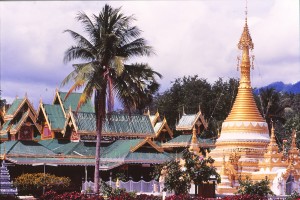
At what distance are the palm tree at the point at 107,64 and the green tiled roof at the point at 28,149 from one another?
13.2 metres

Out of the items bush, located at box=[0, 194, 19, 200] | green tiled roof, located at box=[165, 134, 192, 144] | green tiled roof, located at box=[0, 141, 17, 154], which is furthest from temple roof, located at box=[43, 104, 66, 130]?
bush, located at box=[0, 194, 19, 200]

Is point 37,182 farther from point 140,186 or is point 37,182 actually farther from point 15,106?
point 15,106

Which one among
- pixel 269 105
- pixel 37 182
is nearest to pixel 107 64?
pixel 37 182

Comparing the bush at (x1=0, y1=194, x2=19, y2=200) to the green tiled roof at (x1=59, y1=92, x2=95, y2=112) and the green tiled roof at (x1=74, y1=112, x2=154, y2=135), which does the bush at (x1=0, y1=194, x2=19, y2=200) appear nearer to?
the green tiled roof at (x1=74, y1=112, x2=154, y2=135)

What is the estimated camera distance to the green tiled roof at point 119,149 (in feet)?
131

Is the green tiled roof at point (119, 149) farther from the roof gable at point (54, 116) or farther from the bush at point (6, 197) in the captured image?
the bush at point (6, 197)

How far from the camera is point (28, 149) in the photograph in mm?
40594

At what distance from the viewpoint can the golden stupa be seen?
3256 cm

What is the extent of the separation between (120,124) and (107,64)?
17.4 m

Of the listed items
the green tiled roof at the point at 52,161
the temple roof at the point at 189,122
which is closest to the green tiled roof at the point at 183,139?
the temple roof at the point at 189,122

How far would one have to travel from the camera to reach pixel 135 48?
28172mm

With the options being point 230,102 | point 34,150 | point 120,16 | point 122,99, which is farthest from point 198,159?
point 230,102

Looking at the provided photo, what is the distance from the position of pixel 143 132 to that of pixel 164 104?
2229 centimetres

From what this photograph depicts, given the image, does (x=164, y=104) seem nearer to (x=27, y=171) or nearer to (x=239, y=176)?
(x=27, y=171)
